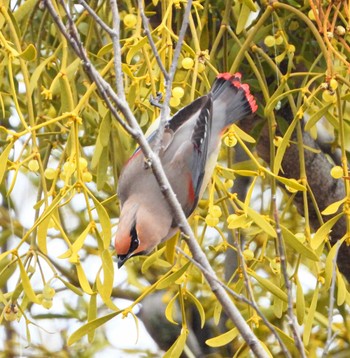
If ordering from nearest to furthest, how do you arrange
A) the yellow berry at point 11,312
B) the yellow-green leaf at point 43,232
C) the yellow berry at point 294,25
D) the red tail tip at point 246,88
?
the yellow-green leaf at point 43,232, the yellow berry at point 11,312, the red tail tip at point 246,88, the yellow berry at point 294,25

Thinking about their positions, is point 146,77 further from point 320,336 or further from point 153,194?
point 320,336

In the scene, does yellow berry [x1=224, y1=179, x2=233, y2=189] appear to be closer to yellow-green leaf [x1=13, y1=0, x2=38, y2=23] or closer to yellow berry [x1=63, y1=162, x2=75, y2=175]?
yellow berry [x1=63, y1=162, x2=75, y2=175]

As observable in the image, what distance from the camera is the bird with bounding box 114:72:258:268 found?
146 cm

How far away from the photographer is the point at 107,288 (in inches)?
49.2

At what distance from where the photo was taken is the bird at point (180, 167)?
57.4 inches

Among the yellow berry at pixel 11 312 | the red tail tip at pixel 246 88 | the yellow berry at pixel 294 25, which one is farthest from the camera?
the yellow berry at pixel 294 25

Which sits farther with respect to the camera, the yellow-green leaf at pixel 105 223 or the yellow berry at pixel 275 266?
the yellow berry at pixel 275 266

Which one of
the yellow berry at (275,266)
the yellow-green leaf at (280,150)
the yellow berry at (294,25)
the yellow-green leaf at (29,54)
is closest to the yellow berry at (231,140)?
the yellow-green leaf at (280,150)

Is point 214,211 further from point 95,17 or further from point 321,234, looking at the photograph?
point 95,17

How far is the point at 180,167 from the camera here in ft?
5.06

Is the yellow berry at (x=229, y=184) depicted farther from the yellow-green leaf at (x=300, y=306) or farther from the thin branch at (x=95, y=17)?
the thin branch at (x=95, y=17)

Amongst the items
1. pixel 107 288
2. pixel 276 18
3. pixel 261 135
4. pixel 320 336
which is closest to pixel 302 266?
pixel 320 336

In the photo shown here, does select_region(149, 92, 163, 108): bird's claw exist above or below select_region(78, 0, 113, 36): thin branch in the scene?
below

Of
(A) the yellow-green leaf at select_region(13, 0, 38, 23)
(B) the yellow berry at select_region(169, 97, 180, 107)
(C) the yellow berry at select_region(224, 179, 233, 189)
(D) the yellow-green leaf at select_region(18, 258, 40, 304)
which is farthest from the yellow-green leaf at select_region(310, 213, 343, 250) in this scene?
(A) the yellow-green leaf at select_region(13, 0, 38, 23)
